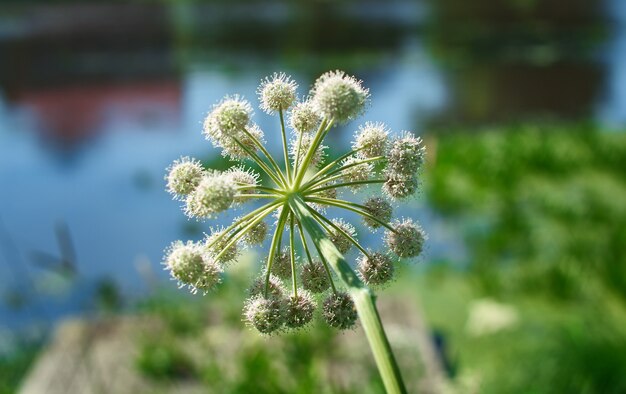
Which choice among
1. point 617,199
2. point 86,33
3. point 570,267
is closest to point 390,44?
point 86,33

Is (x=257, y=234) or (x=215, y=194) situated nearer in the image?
(x=215, y=194)

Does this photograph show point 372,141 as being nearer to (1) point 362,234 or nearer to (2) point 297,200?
(2) point 297,200

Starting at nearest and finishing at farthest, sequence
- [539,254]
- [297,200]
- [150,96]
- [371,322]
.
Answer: [371,322] → [297,200] → [539,254] → [150,96]

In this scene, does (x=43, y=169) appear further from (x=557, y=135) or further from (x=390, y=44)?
(x=390, y=44)

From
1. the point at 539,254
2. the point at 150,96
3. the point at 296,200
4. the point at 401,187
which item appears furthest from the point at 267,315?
the point at 150,96

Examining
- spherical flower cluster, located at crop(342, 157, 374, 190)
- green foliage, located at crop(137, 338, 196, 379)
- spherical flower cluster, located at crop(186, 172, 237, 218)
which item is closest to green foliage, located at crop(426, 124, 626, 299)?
green foliage, located at crop(137, 338, 196, 379)

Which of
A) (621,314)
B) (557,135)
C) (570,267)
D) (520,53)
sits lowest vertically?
(621,314)

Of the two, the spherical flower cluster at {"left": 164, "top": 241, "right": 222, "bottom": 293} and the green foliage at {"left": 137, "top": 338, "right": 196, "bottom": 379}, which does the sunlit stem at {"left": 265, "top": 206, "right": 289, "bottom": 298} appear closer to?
the spherical flower cluster at {"left": 164, "top": 241, "right": 222, "bottom": 293}
